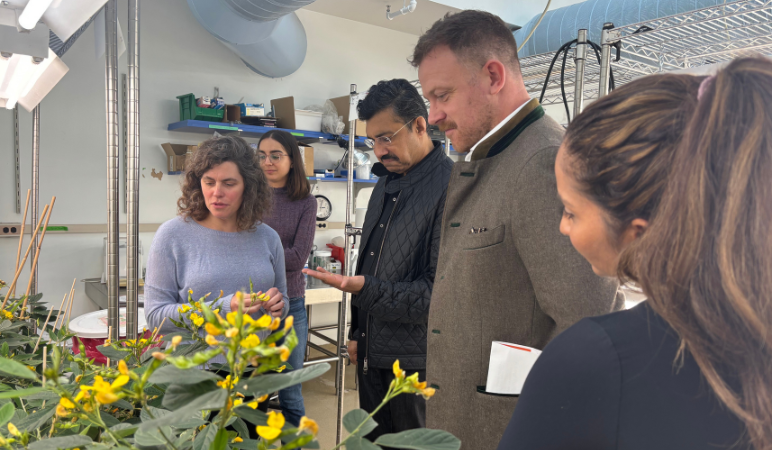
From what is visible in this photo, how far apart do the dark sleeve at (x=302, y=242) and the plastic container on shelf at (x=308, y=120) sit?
57.3 inches

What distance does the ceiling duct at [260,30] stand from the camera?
2568 mm

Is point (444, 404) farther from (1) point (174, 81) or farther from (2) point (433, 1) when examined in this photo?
(2) point (433, 1)

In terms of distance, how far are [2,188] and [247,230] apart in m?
2.32

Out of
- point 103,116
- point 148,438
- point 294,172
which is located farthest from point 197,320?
point 103,116

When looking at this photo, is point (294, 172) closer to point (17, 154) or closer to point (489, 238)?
point (489, 238)

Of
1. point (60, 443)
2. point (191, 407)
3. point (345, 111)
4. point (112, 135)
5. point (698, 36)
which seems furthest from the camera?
point (345, 111)

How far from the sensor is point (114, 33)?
2.93ft

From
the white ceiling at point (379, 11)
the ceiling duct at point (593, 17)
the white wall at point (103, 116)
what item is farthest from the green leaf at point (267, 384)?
the white ceiling at point (379, 11)

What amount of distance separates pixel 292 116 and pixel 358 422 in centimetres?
349

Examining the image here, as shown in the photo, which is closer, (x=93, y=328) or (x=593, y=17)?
(x=93, y=328)

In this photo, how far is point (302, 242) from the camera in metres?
2.38

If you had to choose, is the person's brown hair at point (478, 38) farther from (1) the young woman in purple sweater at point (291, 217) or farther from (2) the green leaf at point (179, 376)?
(1) the young woman in purple sweater at point (291, 217)

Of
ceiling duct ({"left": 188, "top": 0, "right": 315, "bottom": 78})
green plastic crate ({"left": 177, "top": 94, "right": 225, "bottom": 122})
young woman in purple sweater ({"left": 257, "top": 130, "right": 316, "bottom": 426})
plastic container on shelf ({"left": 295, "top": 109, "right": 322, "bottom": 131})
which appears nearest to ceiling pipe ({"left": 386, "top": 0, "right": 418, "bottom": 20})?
ceiling duct ({"left": 188, "top": 0, "right": 315, "bottom": 78})

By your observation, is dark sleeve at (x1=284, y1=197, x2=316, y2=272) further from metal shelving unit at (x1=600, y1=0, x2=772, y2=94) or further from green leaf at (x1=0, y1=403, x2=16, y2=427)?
green leaf at (x1=0, y1=403, x2=16, y2=427)
